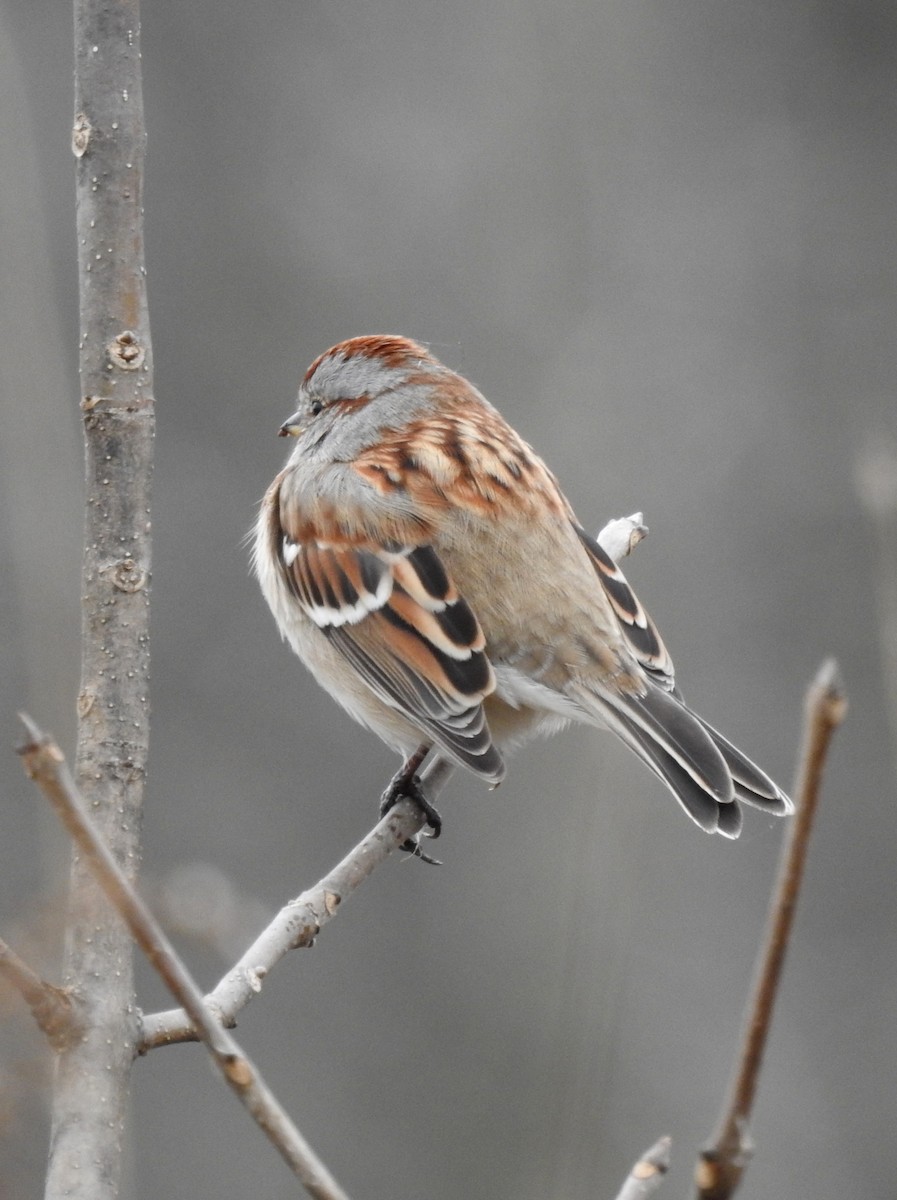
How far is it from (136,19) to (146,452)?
2.21ft

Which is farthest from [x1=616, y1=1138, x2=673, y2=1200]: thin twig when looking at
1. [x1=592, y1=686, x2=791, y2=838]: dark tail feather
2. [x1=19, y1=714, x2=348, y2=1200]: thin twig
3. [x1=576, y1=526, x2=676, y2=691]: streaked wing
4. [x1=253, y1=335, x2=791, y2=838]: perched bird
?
[x1=576, y1=526, x2=676, y2=691]: streaked wing

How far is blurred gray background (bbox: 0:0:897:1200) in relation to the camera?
23.9ft

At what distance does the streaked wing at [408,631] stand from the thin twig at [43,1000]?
1985 millimetres

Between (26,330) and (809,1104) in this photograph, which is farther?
(809,1104)

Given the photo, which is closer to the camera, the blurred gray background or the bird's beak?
the bird's beak

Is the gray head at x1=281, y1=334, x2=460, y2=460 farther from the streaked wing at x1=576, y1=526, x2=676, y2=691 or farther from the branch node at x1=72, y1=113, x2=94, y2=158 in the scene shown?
the branch node at x1=72, y1=113, x2=94, y2=158

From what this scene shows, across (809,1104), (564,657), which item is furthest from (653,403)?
(564,657)

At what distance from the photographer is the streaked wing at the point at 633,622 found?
4223 mm

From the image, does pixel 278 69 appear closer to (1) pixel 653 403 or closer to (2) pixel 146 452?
(1) pixel 653 403

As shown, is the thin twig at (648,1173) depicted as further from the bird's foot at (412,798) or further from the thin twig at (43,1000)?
the bird's foot at (412,798)

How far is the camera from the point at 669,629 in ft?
26.0

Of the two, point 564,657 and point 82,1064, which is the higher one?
point 564,657

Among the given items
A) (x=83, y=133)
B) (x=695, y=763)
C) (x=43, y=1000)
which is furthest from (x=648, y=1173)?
(x=695, y=763)

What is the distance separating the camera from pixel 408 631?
13.7 feet
